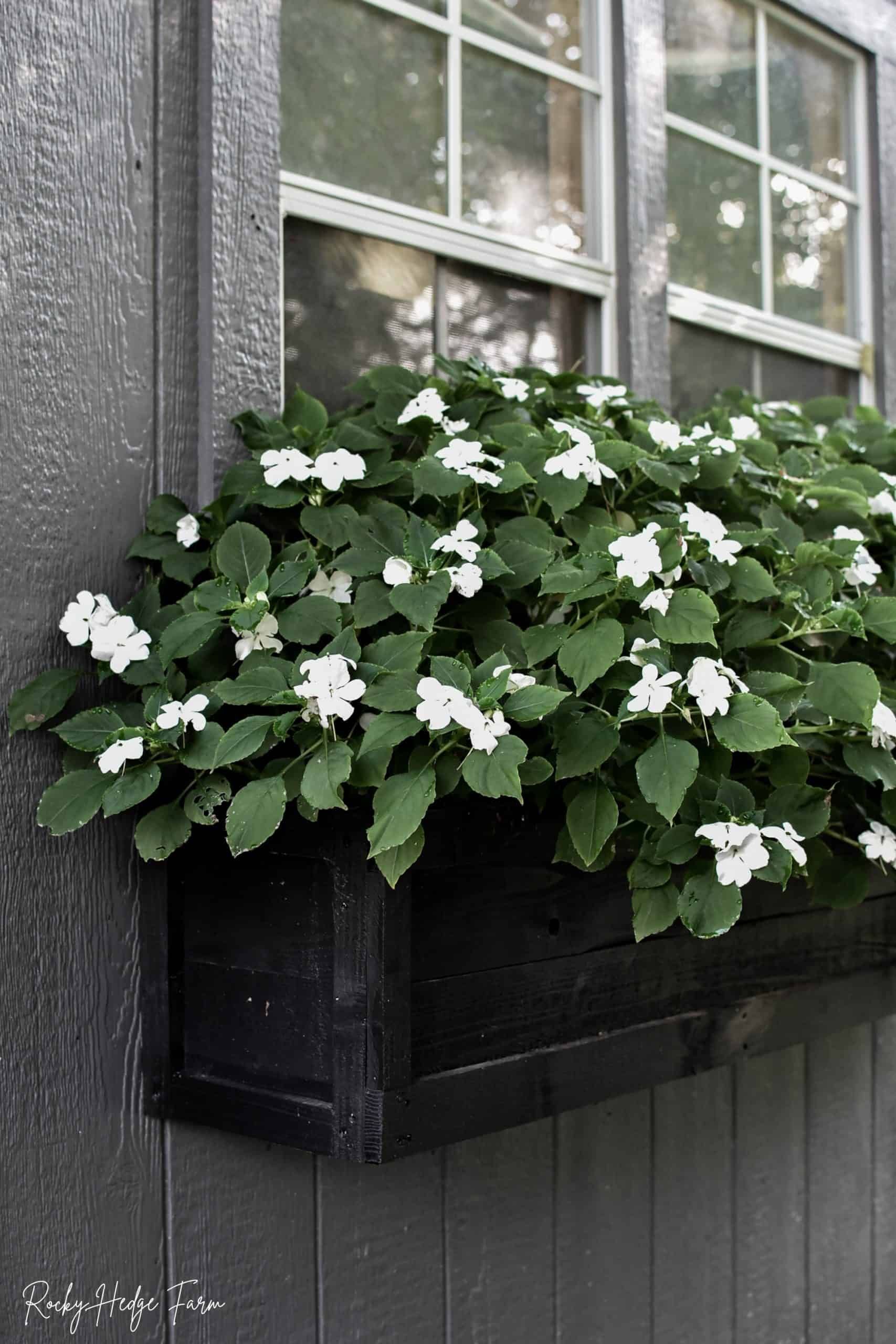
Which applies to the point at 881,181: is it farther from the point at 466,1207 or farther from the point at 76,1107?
the point at 76,1107

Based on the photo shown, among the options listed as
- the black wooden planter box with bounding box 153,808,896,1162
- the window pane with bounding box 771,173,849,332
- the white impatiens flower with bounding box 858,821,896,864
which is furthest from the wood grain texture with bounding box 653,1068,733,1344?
the window pane with bounding box 771,173,849,332

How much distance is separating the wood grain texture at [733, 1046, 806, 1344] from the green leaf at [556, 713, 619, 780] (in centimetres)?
103

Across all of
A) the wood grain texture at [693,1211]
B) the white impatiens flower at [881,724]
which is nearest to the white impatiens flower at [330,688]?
the white impatiens flower at [881,724]

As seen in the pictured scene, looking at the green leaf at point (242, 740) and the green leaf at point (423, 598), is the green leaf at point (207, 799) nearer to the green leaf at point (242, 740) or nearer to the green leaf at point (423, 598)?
the green leaf at point (242, 740)

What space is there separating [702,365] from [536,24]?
579 mm

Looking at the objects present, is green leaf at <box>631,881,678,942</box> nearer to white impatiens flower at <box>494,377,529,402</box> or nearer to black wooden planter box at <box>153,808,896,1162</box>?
black wooden planter box at <box>153,808,896,1162</box>

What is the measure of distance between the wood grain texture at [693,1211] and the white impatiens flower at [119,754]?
105cm

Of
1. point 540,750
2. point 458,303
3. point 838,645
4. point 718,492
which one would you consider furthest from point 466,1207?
point 458,303

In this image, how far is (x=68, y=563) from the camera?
1.22 m

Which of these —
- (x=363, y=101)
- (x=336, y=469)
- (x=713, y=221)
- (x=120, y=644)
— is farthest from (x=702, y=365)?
(x=120, y=644)

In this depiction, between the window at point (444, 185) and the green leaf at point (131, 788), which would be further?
the window at point (444, 185)

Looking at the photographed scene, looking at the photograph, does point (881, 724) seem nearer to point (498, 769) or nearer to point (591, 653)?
point (591, 653)

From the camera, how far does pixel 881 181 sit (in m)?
2.38

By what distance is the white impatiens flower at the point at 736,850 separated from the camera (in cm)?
106
